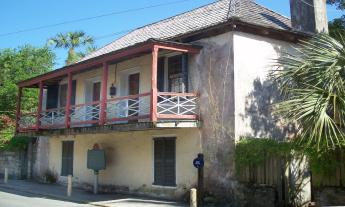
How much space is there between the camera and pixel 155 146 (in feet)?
53.2

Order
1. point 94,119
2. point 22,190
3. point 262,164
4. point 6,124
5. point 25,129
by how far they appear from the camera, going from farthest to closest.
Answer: point 6,124, point 25,129, point 22,190, point 94,119, point 262,164

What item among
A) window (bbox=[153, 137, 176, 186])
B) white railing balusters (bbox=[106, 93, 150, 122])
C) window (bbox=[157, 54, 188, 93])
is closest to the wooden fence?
window (bbox=[153, 137, 176, 186])

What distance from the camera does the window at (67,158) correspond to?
21.2 metres

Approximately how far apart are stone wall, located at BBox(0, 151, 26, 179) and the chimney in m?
16.3

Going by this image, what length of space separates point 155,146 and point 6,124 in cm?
1528

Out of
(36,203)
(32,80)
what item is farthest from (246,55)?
(32,80)

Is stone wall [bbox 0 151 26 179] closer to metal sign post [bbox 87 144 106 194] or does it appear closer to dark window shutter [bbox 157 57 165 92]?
metal sign post [bbox 87 144 106 194]

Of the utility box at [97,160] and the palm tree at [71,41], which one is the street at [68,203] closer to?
the utility box at [97,160]

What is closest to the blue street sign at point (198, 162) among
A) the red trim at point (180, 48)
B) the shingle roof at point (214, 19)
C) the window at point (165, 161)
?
the window at point (165, 161)

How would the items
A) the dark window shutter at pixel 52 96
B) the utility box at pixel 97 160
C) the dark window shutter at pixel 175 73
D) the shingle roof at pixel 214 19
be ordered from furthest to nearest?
the dark window shutter at pixel 52 96 → the utility box at pixel 97 160 → the dark window shutter at pixel 175 73 → the shingle roof at pixel 214 19

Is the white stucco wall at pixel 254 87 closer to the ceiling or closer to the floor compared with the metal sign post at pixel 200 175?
closer to the ceiling

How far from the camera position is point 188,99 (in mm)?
14617

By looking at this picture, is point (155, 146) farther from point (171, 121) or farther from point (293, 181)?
point (293, 181)

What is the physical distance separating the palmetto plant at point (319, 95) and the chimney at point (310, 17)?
5409 millimetres
